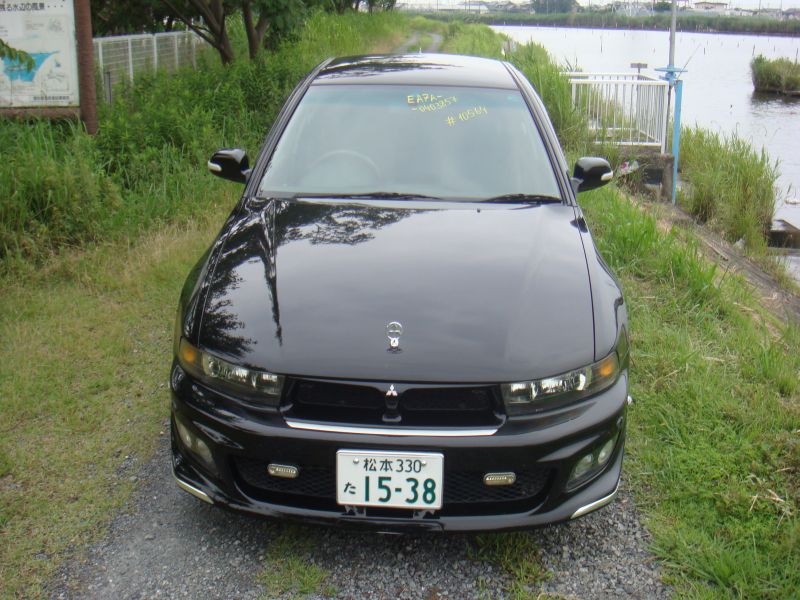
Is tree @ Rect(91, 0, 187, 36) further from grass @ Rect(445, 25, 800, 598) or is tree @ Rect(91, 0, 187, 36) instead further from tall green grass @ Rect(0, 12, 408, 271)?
grass @ Rect(445, 25, 800, 598)

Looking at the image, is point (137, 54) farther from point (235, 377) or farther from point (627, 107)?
point (235, 377)

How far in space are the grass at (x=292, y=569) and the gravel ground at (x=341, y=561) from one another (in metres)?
0.02

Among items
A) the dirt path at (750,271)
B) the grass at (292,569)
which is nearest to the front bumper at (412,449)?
the grass at (292,569)

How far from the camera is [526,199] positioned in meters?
3.63

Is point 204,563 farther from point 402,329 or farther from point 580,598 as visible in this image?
point 580,598

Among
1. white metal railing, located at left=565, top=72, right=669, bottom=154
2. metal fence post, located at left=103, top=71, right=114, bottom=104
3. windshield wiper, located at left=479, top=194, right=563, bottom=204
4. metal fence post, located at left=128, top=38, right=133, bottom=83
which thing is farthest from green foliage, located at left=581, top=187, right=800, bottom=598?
metal fence post, located at left=128, top=38, right=133, bottom=83

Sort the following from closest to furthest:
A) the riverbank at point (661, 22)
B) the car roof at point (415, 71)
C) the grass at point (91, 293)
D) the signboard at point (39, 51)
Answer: the grass at point (91, 293)
the car roof at point (415, 71)
the signboard at point (39, 51)
the riverbank at point (661, 22)

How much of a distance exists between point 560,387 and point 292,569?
104 centimetres

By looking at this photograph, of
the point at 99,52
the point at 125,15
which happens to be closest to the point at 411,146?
the point at 99,52

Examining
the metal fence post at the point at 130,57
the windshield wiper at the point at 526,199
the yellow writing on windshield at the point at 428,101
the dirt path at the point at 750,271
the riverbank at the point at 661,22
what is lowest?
the dirt path at the point at 750,271

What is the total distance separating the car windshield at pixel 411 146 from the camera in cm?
372

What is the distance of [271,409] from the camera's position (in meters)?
2.55

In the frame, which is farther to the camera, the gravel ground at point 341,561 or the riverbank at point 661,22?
the riverbank at point 661,22

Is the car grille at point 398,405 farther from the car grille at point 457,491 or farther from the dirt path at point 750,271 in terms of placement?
the dirt path at point 750,271
